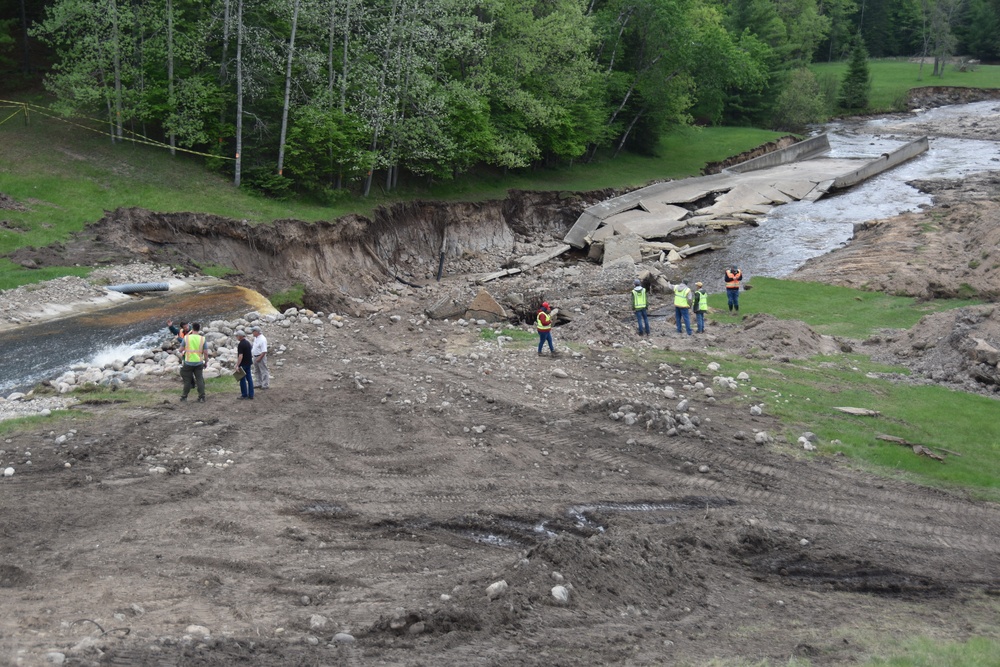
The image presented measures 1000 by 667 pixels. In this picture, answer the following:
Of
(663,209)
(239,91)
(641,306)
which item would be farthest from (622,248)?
(239,91)

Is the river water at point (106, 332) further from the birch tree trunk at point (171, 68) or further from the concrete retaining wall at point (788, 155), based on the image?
the concrete retaining wall at point (788, 155)

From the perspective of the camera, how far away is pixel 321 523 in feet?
47.9

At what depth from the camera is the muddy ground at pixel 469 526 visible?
11133 mm

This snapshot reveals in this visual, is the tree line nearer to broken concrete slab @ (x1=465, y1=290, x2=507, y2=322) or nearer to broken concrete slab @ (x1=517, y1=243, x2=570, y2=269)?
broken concrete slab @ (x1=517, y1=243, x2=570, y2=269)

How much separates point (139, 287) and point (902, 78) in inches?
4174

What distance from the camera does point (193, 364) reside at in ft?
63.1

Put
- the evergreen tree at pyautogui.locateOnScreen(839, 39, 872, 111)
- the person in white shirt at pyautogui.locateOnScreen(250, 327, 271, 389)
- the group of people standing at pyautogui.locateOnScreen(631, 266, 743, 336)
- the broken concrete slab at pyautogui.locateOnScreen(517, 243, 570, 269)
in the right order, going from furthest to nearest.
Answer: the evergreen tree at pyautogui.locateOnScreen(839, 39, 872, 111)
the broken concrete slab at pyautogui.locateOnScreen(517, 243, 570, 269)
the group of people standing at pyautogui.locateOnScreen(631, 266, 743, 336)
the person in white shirt at pyautogui.locateOnScreen(250, 327, 271, 389)

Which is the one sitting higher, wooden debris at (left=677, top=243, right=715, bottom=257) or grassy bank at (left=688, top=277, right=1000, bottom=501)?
wooden debris at (left=677, top=243, right=715, bottom=257)

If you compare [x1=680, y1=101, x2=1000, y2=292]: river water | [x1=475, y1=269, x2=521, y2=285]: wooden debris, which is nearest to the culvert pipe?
[x1=475, y1=269, x2=521, y2=285]: wooden debris

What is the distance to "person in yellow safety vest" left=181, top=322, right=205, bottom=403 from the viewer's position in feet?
62.9

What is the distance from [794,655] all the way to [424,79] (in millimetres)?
36353

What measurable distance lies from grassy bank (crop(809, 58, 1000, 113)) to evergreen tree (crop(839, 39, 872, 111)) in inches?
73.4

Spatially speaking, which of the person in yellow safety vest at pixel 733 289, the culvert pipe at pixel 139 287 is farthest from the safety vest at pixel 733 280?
the culvert pipe at pixel 139 287

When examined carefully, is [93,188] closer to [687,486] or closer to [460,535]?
[460,535]
